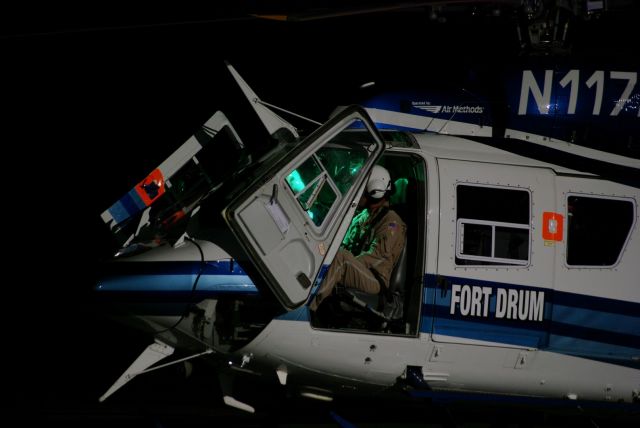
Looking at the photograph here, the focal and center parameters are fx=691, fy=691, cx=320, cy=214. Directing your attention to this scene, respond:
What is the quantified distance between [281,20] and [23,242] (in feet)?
18.3

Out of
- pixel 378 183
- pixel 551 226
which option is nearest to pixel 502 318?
pixel 551 226

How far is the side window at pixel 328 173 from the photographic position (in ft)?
15.4

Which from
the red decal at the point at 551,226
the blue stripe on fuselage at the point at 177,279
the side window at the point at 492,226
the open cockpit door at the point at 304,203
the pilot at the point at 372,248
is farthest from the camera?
the red decal at the point at 551,226

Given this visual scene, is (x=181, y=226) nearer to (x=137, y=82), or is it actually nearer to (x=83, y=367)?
(x=83, y=367)

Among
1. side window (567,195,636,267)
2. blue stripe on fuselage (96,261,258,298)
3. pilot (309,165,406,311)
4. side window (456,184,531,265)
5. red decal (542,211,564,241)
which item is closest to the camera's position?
blue stripe on fuselage (96,261,258,298)

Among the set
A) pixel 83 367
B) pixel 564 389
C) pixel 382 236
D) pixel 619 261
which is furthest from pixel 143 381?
pixel 619 261

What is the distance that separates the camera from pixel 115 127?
9.03 metres

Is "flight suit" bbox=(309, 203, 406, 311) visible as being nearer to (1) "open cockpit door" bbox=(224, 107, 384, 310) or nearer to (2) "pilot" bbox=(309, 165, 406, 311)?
(2) "pilot" bbox=(309, 165, 406, 311)

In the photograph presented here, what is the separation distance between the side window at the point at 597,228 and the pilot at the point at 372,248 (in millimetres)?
1448

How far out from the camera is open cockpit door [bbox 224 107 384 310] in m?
4.35

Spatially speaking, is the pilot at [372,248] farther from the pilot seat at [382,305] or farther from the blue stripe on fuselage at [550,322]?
the blue stripe on fuselage at [550,322]

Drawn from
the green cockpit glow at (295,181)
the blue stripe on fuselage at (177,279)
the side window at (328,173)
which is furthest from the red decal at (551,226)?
the blue stripe on fuselage at (177,279)

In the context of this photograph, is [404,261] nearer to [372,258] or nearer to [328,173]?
[372,258]

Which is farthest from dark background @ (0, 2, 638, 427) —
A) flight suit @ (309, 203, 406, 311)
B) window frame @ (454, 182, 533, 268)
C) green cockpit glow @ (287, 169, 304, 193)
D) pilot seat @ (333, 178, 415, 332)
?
green cockpit glow @ (287, 169, 304, 193)
